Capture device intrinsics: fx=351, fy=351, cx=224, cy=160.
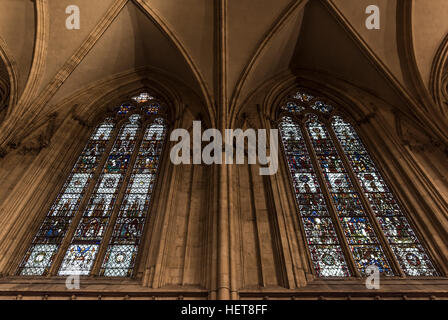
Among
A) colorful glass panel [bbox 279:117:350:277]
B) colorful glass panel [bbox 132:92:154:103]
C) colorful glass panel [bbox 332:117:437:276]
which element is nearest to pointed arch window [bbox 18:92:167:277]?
colorful glass panel [bbox 132:92:154:103]

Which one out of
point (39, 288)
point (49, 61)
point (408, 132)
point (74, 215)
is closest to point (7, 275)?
point (39, 288)

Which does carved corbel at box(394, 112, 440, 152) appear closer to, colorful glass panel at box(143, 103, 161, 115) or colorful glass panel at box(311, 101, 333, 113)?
colorful glass panel at box(311, 101, 333, 113)

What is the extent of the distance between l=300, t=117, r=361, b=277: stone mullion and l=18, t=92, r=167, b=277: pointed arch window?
4003mm

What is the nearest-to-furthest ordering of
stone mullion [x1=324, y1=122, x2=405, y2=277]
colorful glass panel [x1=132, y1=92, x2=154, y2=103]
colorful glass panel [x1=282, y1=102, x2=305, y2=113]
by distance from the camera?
1. stone mullion [x1=324, y1=122, x2=405, y2=277]
2. colorful glass panel [x1=282, y1=102, x2=305, y2=113]
3. colorful glass panel [x1=132, y1=92, x2=154, y2=103]

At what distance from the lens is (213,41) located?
10898mm

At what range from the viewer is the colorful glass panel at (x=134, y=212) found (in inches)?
261

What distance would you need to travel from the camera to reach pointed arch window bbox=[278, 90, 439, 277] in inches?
258

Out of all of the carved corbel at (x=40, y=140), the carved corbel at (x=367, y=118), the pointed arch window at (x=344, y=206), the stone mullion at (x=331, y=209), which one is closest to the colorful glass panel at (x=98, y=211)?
the carved corbel at (x=40, y=140)

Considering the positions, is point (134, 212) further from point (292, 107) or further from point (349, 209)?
point (292, 107)

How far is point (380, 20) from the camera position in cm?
1058

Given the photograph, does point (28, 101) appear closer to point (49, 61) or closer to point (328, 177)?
point (49, 61)

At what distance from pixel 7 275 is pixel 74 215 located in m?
1.67

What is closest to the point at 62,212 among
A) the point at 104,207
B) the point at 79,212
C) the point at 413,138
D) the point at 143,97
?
the point at 79,212

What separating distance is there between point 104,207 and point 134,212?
71 centimetres
